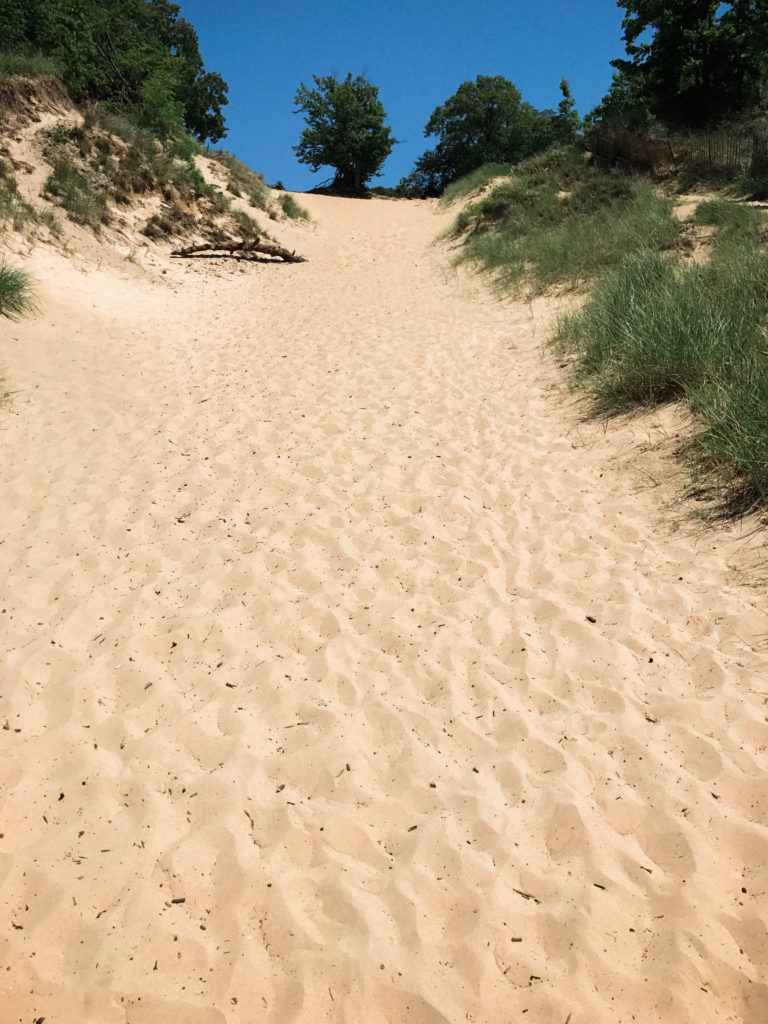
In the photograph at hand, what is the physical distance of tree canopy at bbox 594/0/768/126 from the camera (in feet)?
56.1

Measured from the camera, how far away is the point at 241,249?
14.0 m

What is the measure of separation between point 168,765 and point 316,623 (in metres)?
1.03

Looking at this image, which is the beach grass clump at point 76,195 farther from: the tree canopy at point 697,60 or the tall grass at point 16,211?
the tree canopy at point 697,60

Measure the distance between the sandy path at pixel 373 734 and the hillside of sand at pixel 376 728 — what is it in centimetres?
1

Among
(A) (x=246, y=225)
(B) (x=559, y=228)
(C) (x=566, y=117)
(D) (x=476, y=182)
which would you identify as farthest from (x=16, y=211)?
(C) (x=566, y=117)

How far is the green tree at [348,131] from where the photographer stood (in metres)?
33.9

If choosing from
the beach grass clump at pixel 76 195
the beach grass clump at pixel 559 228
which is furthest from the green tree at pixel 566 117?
the beach grass clump at pixel 76 195

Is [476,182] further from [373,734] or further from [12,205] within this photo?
[373,734]

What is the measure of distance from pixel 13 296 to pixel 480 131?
120ft

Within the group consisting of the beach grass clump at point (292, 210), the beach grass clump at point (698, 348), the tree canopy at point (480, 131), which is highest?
the tree canopy at point (480, 131)

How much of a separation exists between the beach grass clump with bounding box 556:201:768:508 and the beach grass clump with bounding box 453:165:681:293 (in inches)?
69.5

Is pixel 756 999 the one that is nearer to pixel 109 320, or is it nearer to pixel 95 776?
pixel 95 776

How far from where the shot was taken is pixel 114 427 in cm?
544

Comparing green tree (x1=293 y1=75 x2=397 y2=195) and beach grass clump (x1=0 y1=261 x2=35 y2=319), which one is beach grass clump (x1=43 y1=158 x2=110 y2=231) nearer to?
beach grass clump (x1=0 y1=261 x2=35 y2=319)
